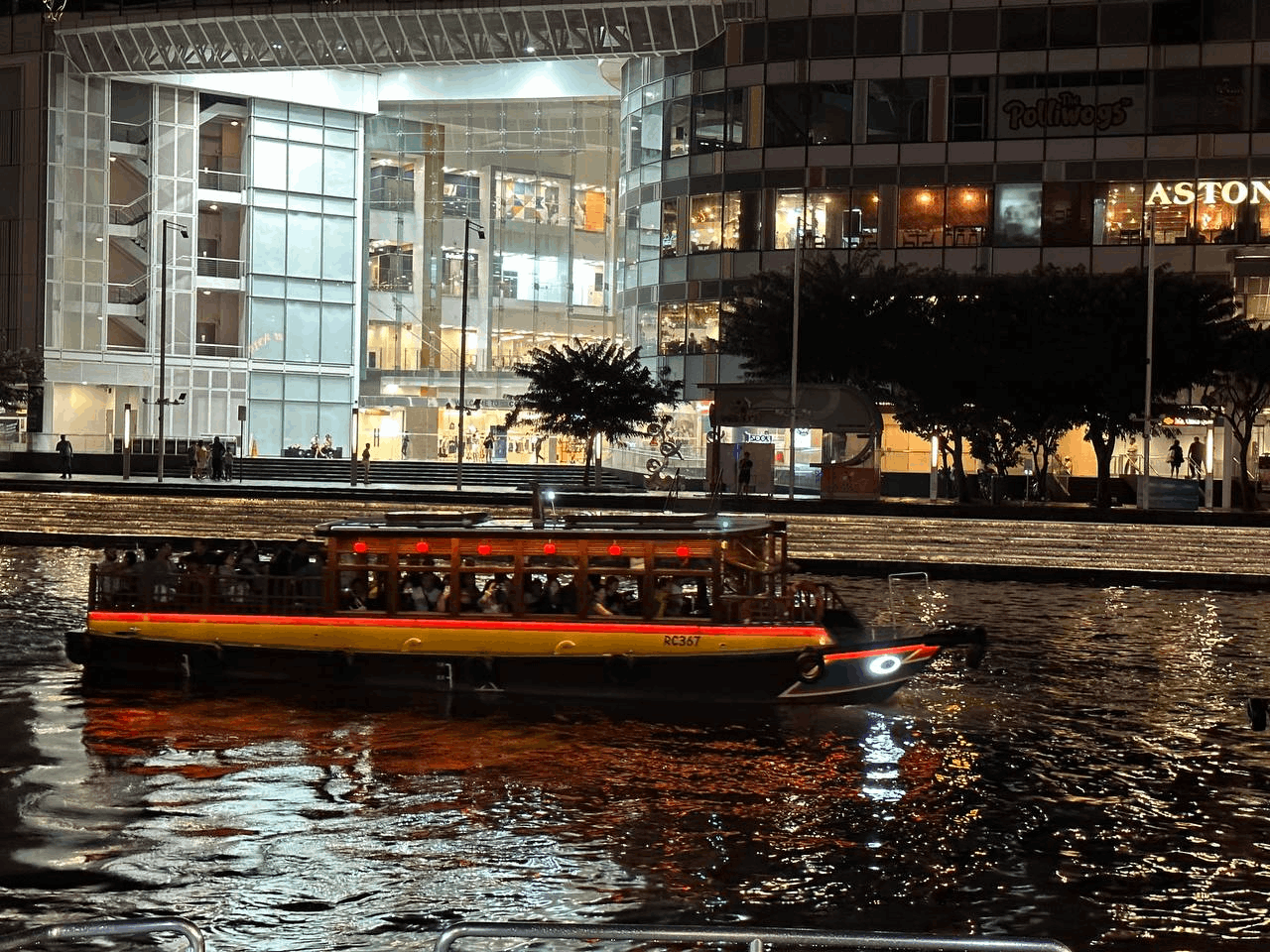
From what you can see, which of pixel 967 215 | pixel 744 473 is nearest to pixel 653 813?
pixel 744 473

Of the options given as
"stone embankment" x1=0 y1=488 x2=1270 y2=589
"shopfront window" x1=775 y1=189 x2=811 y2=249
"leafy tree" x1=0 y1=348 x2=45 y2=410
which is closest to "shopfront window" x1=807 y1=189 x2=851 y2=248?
"shopfront window" x1=775 y1=189 x2=811 y2=249

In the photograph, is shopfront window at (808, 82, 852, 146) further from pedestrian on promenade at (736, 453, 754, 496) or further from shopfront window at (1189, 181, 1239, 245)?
pedestrian on promenade at (736, 453, 754, 496)

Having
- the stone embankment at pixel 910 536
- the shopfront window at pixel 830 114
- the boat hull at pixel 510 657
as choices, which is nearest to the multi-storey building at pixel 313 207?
the shopfront window at pixel 830 114

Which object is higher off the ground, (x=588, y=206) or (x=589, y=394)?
(x=588, y=206)

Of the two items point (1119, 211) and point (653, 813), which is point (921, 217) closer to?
point (1119, 211)

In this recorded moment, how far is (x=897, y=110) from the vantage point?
62.8m

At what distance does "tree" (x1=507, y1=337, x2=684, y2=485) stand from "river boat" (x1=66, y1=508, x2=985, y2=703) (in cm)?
3316

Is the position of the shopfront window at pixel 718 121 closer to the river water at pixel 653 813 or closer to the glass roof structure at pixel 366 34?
the glass roof structure at pixel 366 34

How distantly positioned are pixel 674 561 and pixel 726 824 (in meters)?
6.62

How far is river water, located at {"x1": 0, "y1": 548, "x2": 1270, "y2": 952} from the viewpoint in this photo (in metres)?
11.8

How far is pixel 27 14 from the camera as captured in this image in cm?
7381

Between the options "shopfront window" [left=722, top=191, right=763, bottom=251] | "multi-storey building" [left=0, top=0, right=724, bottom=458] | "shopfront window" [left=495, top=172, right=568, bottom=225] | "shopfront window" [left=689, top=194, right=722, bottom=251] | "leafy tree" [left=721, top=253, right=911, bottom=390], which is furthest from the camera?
"shopfront window" [left=495, top=172, right=568, bottom=225]

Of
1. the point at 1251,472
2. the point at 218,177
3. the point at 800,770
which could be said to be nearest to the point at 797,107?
the point at 1251,472

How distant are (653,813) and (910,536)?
1089 inches
